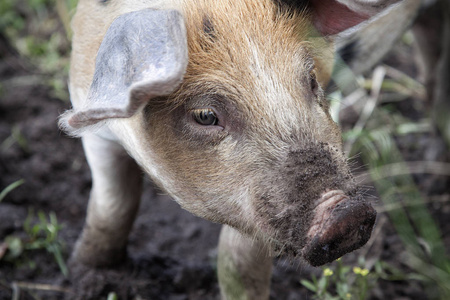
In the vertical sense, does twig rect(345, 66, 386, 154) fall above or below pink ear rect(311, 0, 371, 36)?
below

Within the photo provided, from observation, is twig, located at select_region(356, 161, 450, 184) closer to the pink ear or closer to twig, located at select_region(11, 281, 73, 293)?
the pink ear

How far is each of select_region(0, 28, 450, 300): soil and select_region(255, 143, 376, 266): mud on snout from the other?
3.45 feet

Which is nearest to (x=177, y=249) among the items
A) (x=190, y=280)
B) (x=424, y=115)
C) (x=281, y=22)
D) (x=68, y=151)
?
(x=190, y=280)

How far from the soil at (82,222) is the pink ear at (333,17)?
117 centimetres

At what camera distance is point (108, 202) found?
278 cm

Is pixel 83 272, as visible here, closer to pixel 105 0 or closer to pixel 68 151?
pixel 68 151

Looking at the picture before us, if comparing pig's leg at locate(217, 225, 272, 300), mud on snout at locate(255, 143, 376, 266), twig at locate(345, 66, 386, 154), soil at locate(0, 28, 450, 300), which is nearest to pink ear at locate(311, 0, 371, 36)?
mud on snout at locate(255, 143, 376, 266)

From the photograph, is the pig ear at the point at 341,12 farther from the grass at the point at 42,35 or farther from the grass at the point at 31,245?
the grass at the point at 42,35

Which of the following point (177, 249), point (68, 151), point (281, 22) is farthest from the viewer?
point (68, 151)

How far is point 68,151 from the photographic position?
3.69 m

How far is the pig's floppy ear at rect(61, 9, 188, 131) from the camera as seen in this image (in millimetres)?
1535

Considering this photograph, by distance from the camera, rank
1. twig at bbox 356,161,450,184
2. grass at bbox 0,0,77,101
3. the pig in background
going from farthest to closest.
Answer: grass at bbox 0,0,77,101 < twig at bbox 356,161,450,184 < the pig in background

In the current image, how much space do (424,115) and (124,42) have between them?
2.99 meters

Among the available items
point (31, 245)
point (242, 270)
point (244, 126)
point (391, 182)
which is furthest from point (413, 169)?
point (31, 245)
